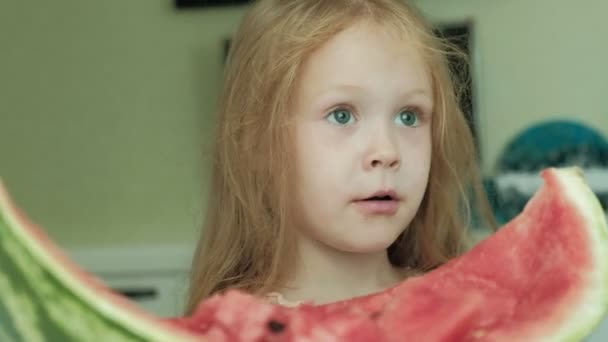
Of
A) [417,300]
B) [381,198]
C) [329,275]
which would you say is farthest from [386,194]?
[417,300]

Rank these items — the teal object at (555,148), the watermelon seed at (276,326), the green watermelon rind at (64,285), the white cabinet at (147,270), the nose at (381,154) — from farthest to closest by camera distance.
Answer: the white cabinet at (147,270) < the teal object at (555,148) < the nose at (381,154) < the watermelon seed at (276,326) < the green watermelon rind at (64,285)

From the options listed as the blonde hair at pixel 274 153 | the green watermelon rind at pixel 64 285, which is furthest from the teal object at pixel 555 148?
the green watermelon rind at pixel 64 285

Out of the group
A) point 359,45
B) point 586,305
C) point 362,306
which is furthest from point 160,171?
point 586,305

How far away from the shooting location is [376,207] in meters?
0.75

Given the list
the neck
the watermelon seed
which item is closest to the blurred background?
the neck

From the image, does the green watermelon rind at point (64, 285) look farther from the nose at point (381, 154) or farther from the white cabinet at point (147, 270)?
the white cabinet at point (147, 270)

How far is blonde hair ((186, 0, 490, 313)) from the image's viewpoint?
81 cm

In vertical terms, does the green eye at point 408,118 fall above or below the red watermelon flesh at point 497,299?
above

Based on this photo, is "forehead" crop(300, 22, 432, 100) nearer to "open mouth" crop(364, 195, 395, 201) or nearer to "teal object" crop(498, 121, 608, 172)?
"open mouth" crop(364, 195, 395, 201)

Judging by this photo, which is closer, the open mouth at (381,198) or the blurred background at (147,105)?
the open mouth at (381,198)

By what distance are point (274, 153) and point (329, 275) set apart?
142 millimetres

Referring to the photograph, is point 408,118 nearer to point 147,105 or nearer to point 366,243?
point 366,243

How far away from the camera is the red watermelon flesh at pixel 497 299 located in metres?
0.44

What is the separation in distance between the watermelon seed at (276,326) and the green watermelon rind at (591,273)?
143 mm
